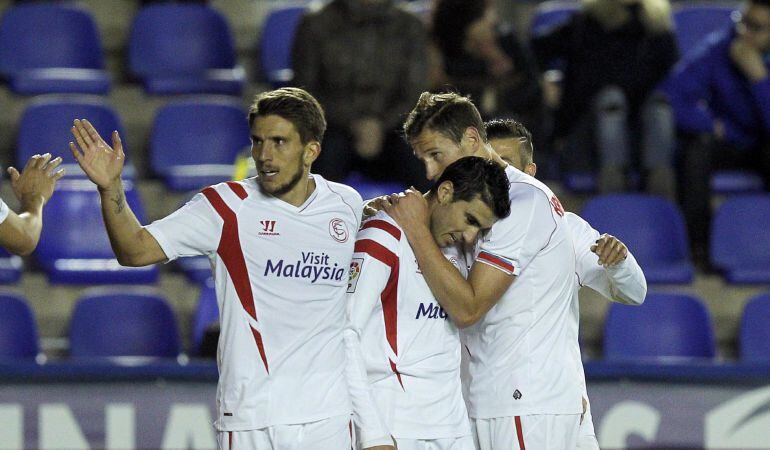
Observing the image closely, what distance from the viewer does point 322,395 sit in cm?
464

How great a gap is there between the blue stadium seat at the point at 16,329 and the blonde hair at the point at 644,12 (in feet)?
13.5

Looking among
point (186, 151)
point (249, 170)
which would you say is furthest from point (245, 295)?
point (186, 151)

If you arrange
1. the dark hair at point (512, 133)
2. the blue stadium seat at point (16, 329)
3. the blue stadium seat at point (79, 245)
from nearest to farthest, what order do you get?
the dark hair at point (512, 133) → the blue stadium seat at point (16, 329) → the blue stadium seat at point (79, 245)

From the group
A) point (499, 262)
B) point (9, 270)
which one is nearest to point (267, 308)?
point (499, 262)

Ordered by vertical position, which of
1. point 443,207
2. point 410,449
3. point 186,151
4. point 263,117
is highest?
point 186,151

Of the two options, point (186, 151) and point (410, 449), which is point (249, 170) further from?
point (410, 449)

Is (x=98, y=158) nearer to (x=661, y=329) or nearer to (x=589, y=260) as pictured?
(x=589, y=260)

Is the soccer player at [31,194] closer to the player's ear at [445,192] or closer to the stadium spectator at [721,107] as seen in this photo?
the player's ear at [445,192]

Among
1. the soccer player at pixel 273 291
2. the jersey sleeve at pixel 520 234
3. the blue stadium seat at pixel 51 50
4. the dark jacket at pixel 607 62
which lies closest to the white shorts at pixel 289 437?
the soccer player at pixel 273 291

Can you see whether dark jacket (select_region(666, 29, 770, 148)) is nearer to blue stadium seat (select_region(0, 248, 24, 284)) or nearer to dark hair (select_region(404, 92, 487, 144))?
blue stadium seat (select_region(0, 248, 24, 284))

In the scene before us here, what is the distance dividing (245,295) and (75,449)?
2.68 meters

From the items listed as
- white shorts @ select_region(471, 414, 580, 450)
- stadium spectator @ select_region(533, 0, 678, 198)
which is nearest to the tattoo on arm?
white shorts @ select_region(471, 414, 580, 450)

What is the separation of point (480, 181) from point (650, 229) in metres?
4.48

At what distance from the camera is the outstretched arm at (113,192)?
174 inches
